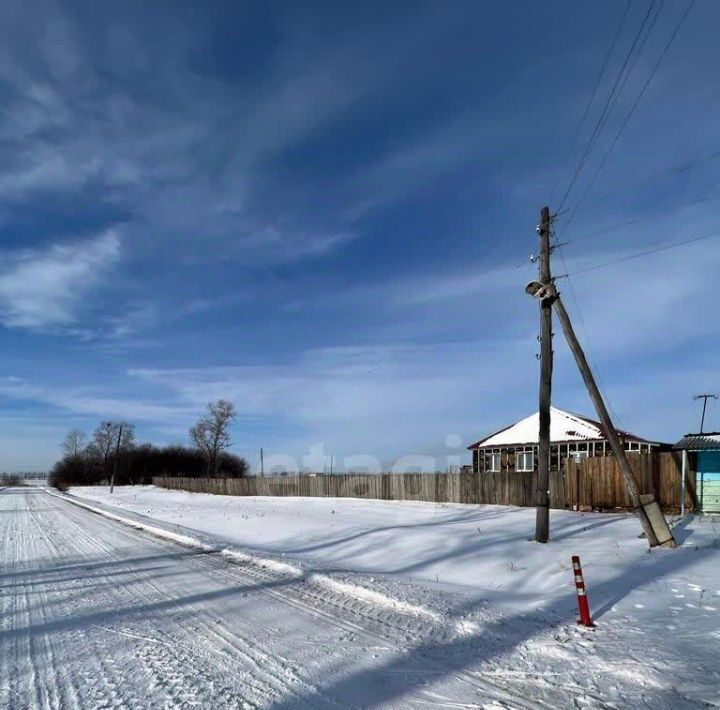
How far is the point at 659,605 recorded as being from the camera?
776 centimetres

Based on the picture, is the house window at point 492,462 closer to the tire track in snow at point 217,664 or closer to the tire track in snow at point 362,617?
the tire track in snow at point 362,617

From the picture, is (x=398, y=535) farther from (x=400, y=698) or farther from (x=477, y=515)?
(x=400, y=698)

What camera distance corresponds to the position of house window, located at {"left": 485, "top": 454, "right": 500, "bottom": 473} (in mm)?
40862

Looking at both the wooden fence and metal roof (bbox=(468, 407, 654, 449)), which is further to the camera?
metal roof (bbox=(468, 407, 654, 449))

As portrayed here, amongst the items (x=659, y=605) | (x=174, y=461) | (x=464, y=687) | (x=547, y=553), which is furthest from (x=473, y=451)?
(x=174, y=461)

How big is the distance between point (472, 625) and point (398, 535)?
8.80 m

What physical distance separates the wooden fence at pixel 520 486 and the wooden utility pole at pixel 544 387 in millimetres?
6831

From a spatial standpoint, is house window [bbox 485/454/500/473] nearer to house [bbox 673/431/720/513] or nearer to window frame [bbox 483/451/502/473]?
window frame [bbox 483/451/502/473]

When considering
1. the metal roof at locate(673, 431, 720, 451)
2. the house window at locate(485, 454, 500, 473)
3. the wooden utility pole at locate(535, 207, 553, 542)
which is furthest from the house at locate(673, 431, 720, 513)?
the house window at locate(485, 454, 500, 473)

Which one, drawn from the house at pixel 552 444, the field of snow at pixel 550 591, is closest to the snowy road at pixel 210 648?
the field of snow at pixel 550 591

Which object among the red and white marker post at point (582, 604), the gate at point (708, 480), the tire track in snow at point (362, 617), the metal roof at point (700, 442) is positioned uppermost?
the metal roof at point (700, 442)

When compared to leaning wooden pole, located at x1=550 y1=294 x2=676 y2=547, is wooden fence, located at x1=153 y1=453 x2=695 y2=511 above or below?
below

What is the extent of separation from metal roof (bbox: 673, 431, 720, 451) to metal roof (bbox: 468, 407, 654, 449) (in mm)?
16410

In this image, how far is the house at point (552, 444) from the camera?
3544 centimetres
